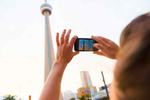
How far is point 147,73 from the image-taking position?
42cm

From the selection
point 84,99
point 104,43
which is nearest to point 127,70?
point 104,43

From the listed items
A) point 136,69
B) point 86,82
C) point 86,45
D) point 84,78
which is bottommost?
point 136,69

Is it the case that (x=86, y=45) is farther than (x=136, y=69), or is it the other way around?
(x=86, y=45)

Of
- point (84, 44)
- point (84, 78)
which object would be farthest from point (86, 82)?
point (84, 44)

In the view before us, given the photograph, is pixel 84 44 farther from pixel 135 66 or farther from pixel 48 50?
pixel 48 50

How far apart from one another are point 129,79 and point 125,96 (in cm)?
7

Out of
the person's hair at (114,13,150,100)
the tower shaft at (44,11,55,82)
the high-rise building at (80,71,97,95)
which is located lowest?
the person's hair at (114,13,150,100)

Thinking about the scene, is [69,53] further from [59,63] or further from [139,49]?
[139,49]

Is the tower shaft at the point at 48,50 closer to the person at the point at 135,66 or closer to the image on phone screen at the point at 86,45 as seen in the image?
the image on phone screen at the point at 86,45

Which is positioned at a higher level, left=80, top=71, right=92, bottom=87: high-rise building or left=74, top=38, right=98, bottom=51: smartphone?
left=80, top=71, right=92, bottom=87: high-rise building

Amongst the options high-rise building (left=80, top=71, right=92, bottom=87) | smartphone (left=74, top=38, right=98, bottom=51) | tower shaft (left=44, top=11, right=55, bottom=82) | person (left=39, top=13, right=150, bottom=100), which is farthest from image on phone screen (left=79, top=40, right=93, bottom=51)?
high-rise building (left=80, top=71, right=92, bottom=87)

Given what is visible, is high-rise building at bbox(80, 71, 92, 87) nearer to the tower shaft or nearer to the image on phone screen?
the tower shaft

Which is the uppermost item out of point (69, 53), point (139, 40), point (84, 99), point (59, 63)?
point (69, 53)

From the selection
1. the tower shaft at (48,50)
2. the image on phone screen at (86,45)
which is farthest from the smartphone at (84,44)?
the tower shaft at (48,50)
